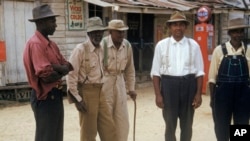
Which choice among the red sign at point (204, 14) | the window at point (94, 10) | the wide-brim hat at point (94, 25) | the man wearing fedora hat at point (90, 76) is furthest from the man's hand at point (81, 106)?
the window at point (94, 10)

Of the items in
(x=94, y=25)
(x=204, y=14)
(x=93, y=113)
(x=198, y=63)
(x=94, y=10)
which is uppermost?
(x=94, y=10)

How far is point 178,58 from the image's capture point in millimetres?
4309

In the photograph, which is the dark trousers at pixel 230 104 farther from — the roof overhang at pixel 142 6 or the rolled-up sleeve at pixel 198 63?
the roof overhang at pixel 142 6

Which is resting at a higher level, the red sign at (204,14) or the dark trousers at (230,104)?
the red sign at (204,14)

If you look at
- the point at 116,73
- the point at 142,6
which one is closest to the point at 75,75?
the point at 116,73

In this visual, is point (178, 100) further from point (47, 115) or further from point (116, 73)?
point (47, 115)

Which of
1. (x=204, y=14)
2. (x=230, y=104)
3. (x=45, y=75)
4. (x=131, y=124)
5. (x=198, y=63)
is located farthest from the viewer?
(x=204, y=14)

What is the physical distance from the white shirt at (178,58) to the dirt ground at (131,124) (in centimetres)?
189

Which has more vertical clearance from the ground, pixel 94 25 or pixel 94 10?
pixel 94 10

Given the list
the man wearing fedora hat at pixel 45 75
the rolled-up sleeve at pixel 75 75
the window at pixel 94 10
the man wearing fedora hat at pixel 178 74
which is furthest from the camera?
the window at pixel 94 10

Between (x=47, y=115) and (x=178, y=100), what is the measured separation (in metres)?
1.53

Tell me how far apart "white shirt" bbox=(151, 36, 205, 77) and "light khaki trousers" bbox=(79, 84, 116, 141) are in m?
0.70

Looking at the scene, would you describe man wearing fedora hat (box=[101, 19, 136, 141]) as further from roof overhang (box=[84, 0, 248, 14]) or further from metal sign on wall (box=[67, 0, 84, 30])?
metal sign on wall (box=[67, 0, 84, 30])

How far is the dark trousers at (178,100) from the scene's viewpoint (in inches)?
169
